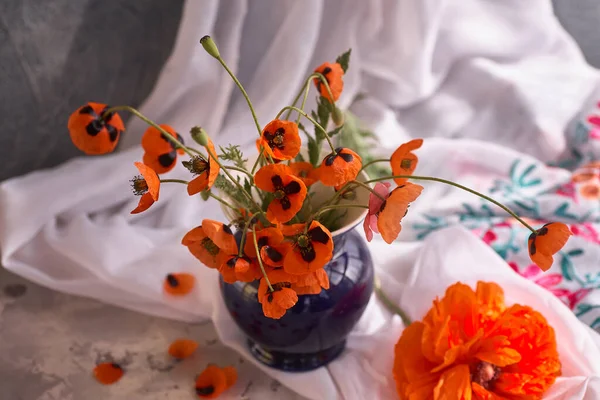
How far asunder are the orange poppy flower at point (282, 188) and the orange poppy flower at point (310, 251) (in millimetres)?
22

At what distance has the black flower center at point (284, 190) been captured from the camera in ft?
1.69

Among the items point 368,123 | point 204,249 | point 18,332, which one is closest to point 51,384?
point 18,332

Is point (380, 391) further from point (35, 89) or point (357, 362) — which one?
point (35, 89)

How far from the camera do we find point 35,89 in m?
0.94

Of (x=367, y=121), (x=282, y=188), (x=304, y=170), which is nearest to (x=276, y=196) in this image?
(x=282, y=188)

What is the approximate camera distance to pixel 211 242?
571 mm

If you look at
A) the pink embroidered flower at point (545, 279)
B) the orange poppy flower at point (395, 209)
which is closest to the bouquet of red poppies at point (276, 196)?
the orange poppy flower at point (395, 209)

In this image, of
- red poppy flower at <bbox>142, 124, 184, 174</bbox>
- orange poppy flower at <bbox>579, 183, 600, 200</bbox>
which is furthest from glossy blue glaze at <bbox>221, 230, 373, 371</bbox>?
orange poppy flower at <bbox>579, 183, 600, 200</bbox>

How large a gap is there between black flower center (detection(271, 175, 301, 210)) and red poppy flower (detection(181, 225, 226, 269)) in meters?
0.08

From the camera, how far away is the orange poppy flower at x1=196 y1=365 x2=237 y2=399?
776 mm

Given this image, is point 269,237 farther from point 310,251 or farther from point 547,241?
point 547,241

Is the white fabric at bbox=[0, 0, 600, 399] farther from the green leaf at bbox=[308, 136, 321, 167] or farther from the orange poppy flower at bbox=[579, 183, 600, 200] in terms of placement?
the green leaf at bbox=[308, 136, 321, 167]

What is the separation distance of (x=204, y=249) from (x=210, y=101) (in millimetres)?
503

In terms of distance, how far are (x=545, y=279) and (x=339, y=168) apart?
483 millimetres
